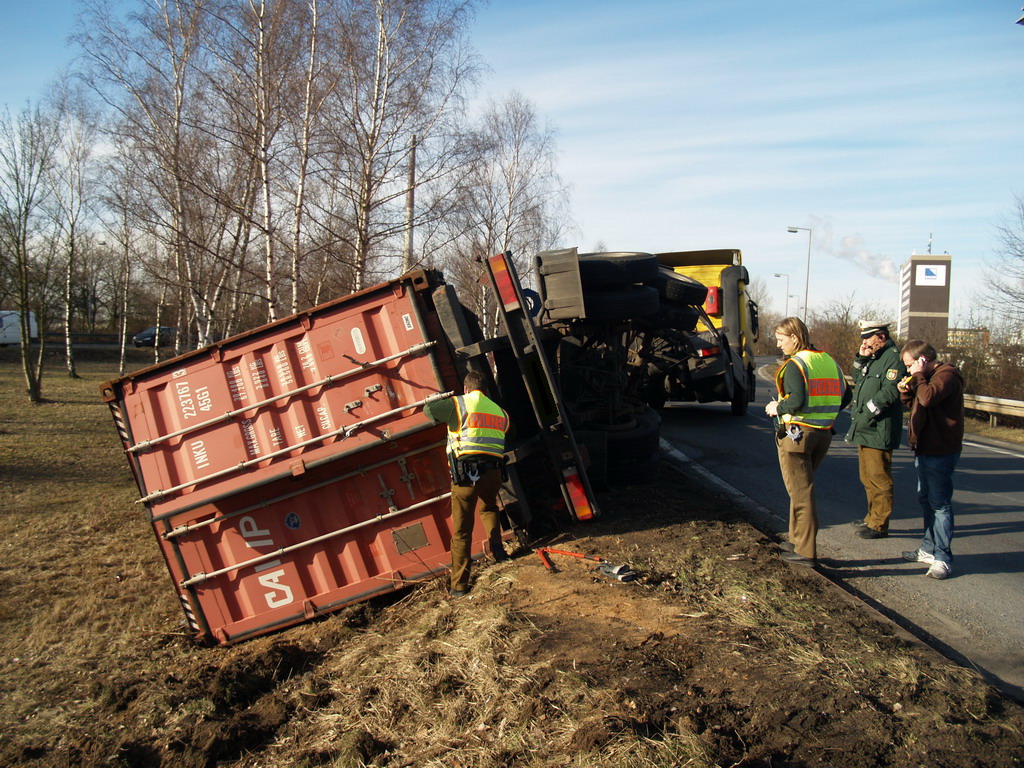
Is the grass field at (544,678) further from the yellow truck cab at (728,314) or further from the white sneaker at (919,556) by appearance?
the yellow truck cab at (728,314)

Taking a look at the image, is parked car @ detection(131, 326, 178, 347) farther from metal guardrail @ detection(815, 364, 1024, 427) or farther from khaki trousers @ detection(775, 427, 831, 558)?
khaki trousers @ detection(775, 427, 831, 558)

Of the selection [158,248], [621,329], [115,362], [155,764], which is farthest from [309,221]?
[115,362]

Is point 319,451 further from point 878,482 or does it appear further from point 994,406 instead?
point 994,406

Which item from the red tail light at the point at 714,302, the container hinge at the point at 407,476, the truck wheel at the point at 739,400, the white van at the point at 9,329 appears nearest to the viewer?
the container hinge at the point at 407,476

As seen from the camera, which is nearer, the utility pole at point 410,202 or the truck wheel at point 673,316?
the truck wheel at point 673,316

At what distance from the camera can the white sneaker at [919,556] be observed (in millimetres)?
5679

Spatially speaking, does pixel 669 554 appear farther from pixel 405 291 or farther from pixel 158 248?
pixel 158 248

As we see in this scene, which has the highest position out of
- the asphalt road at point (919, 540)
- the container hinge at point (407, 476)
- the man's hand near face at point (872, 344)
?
the man's hand near face at point (872, 344)

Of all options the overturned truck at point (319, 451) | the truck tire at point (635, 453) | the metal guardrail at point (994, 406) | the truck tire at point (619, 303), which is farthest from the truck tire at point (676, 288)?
the metal guardrail at point (994, 406)

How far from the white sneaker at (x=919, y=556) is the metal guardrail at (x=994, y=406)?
35.9 feet

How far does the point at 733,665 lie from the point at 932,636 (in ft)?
5.45

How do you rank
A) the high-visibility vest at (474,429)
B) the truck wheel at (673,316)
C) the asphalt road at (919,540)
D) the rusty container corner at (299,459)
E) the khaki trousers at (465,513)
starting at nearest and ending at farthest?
the asphalt road at (919,540), the high-visibility vest at (474,429), the khaki trousers at (465,513), the rusty container corner at (299,459), the truck wheel at (673,316)

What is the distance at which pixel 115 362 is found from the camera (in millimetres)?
35562

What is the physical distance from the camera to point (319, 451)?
5531 mm
